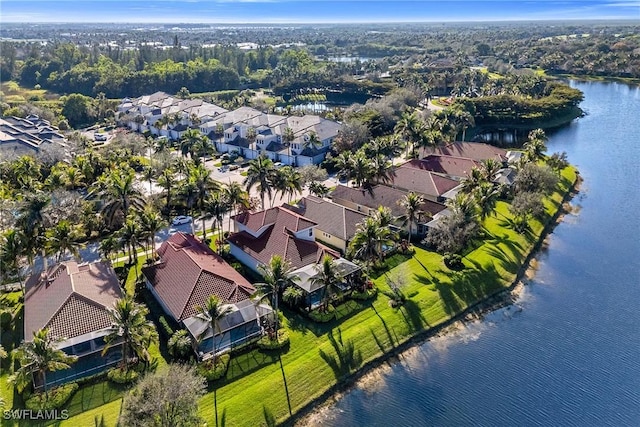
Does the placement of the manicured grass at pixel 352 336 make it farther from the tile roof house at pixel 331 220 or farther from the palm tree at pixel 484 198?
the tile roof house at pixel 331 220

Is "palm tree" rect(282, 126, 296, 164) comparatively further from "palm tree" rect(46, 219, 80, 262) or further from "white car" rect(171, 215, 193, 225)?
"palm tree" rect(46, 219, 80, 262)

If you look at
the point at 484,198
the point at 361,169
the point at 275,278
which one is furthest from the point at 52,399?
the point at 484,198

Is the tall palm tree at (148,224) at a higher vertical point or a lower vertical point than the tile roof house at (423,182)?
higher

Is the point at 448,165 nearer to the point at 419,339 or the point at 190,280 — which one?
the point at 419,339

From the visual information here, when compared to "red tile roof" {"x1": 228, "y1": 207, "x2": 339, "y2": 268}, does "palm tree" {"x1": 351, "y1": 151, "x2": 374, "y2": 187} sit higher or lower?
higher

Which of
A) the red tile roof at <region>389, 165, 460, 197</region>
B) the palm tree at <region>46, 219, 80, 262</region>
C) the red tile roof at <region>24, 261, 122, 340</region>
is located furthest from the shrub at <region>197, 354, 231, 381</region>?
the red tile roof at <region>389, 165, 460, 197</region>

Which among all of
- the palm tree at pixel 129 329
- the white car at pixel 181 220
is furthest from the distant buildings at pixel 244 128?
the palm tree at pixel 129 329

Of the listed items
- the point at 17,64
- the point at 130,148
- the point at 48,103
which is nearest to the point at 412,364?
the point at 130,148

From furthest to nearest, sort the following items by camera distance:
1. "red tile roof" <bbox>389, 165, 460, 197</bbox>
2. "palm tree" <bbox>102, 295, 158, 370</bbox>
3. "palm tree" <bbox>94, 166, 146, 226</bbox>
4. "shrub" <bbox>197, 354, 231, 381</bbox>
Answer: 1. "red tile roof" <bbox>389, 165, 460, 197</bbox>
2. "palm tree" <bbox>94, 166, 146, 226</bbox>
3. "shrub" <bbox>197, 354, 231, 381</bbox>
4. "palm tree" <bbox>102, 295, 158, 370</bbox>
